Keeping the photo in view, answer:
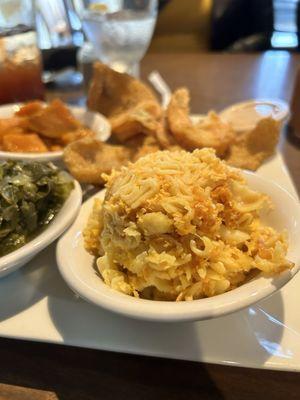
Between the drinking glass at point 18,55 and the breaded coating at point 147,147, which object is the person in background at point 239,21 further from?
the breaded coating at point 147,147

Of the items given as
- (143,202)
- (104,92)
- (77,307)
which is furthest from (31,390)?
(104,92)

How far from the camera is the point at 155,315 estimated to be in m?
0.65

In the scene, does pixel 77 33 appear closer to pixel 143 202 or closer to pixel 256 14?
pixel 256 14

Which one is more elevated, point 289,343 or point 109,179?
point 109,179

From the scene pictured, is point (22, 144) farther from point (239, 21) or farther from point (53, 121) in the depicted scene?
point (239, 21)

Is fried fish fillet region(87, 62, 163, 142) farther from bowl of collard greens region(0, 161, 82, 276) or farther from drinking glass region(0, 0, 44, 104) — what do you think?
bowl of collard greens region(0, 161, 82, 276)

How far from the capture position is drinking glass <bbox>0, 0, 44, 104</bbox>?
63.6 inches

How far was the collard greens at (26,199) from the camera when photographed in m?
0.87

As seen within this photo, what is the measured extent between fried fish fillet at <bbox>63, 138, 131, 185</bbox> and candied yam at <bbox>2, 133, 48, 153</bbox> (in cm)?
11

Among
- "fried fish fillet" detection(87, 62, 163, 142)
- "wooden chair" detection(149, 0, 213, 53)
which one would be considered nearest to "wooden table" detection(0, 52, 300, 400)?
"fried fish fillet" detection(87, 62, 163, 142)

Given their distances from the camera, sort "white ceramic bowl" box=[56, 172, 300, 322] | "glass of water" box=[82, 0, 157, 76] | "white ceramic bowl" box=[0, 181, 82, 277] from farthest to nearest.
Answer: "glass of water" box=[82, 0, 157, 76], "white ceramic bowl" box=[0, 181, 82, 277], "white ceramic bowl" box=[56, 172, 300, 322]

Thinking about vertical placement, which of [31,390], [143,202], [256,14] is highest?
[143,202]

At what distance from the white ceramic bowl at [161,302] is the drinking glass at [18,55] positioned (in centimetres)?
98

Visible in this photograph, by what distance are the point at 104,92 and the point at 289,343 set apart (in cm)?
113
